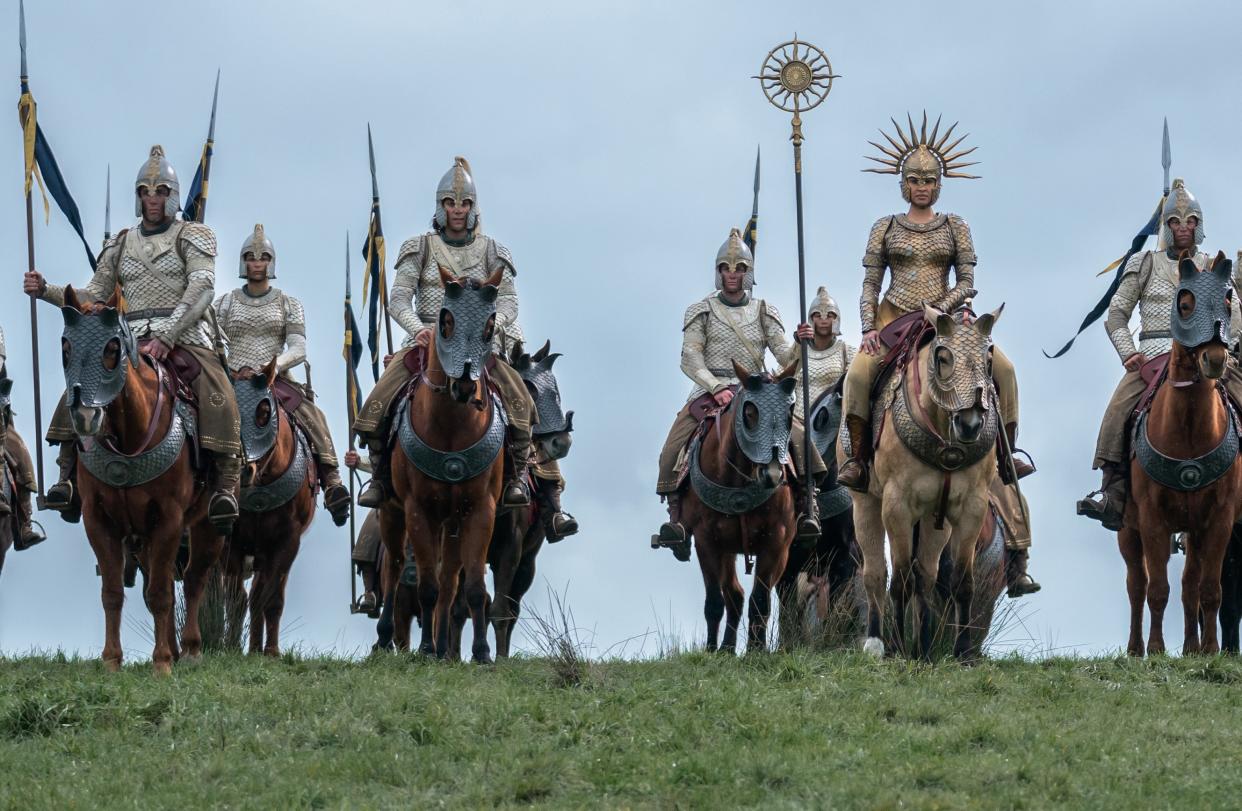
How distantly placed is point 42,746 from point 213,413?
4.73 m

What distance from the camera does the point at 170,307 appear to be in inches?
745

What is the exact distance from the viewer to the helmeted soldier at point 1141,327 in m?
20.7

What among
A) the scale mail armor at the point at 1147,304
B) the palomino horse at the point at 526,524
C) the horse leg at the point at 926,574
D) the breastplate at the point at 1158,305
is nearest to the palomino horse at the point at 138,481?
the palomino horse at the point at 526,524

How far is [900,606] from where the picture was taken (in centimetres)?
1842

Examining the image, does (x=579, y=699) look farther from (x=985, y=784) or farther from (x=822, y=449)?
(x=822, y=449)

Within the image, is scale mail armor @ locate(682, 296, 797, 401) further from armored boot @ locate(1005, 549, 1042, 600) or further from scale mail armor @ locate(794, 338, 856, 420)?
armored boot @ locate(1005, 549, 1042, 600)

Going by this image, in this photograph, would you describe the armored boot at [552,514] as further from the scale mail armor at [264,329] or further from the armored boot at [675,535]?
the scale mail armor at [264,329]

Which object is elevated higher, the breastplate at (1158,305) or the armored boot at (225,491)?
the breastplate at (1158,305)

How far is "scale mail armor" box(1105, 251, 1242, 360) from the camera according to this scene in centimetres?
2138

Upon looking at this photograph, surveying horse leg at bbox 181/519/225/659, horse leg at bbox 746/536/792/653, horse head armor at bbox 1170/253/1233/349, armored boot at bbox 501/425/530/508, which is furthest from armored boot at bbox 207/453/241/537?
horse head armor at bbox 1170/253/1233/349

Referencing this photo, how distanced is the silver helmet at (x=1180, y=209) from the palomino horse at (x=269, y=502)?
26.6 feet

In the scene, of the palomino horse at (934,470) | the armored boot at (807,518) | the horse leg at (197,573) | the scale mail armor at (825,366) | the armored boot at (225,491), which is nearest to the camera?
the palomino horse at (934,470)

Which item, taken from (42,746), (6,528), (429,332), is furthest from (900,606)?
(6,528)

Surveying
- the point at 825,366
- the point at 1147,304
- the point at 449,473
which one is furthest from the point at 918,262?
the point at 825,366
